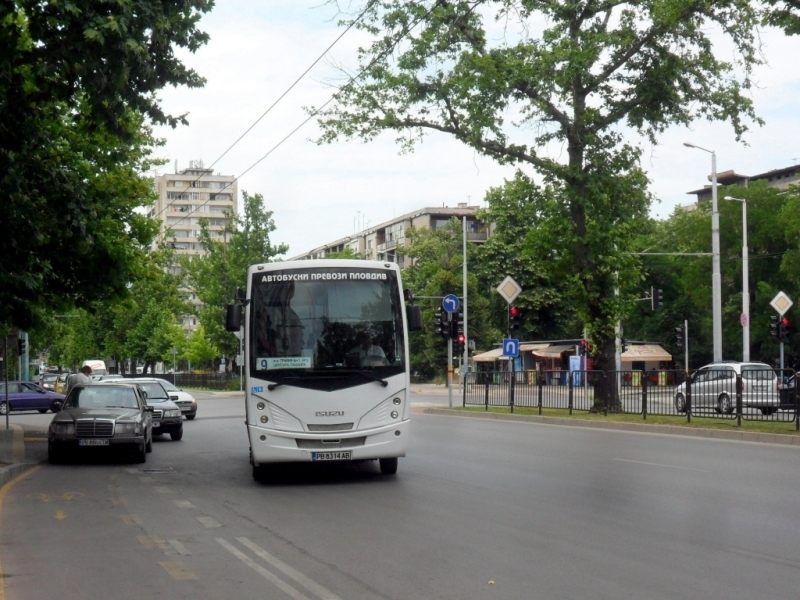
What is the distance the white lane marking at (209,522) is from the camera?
425 inches

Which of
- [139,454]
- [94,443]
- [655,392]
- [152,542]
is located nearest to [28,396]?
[139,454]

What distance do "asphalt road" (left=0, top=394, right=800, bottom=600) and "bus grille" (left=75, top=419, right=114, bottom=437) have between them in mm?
791

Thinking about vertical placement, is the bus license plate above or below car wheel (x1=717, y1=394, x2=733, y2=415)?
below

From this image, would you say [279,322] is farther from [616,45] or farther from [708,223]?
[708,223]

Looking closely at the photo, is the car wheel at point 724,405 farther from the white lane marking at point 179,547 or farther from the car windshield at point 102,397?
the white lane marking at point 179,547

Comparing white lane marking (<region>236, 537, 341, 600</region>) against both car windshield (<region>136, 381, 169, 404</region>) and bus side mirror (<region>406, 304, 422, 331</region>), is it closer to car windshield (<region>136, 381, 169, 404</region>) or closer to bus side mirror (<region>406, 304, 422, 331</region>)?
bus side mirror (<region>406, 304, 422, 331</region>)

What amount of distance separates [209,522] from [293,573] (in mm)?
3183

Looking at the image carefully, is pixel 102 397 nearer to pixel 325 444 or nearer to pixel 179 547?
pixel 325 444

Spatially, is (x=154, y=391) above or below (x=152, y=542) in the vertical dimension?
above

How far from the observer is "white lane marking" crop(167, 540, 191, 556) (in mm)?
9164

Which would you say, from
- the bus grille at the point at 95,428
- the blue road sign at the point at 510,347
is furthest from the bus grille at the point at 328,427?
the blue road sign at the point at 510,347

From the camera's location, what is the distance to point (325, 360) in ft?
47.4

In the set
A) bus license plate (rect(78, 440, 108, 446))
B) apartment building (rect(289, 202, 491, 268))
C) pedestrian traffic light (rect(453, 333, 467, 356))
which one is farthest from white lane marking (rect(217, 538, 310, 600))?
apartment building (rect(289, 202, 491, 268))

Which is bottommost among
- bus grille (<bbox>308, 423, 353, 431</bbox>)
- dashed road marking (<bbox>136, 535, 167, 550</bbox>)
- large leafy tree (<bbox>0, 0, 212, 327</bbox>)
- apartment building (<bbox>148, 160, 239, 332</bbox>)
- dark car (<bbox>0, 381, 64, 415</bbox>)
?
dark car (<bbox>0, 381, 64, 415</bbox>)
